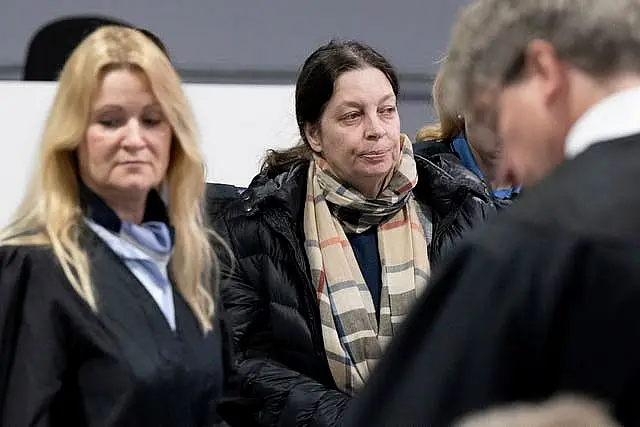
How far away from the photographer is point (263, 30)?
3.67 m

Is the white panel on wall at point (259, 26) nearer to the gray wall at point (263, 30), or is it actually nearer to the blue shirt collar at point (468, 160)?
the gray wall at point (263, 30)

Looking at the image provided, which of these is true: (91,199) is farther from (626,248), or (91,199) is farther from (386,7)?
(386,7)

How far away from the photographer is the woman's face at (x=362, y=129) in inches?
85.8

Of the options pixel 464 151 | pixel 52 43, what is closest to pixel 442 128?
pixel 464 151

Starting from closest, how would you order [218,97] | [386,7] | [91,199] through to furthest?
[91,199], [218,97], [386,7]

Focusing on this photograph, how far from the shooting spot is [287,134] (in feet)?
8.62

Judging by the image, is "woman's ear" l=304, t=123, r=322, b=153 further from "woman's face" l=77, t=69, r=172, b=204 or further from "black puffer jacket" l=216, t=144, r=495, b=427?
"woman's face" l=77, t=69, r=172, b=204

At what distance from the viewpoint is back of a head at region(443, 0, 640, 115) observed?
0.88 meters

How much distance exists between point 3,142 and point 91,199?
848mm

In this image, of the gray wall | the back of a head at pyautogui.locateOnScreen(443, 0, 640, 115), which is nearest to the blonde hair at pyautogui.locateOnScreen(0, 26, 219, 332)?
the back of a head at pyautogui.locateOnScreen(443, 0, 640, 115)

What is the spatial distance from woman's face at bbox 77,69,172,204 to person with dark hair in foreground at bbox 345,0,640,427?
0.79 meters

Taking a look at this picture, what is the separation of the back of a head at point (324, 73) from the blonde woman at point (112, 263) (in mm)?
511

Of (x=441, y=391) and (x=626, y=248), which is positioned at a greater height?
(x=626, y=248)

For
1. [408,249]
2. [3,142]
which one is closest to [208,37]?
[3,142]
